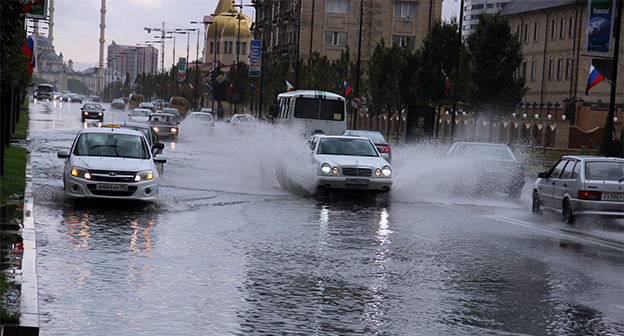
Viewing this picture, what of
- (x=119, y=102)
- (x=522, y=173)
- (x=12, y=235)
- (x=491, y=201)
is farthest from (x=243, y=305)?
(x=119, y=102)

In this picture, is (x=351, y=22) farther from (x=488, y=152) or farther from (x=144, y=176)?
(x=144, y=176)

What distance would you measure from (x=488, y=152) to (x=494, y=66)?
65.1 feet

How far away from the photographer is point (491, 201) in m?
21.2

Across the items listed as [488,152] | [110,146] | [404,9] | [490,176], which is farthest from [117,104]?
[110,146]

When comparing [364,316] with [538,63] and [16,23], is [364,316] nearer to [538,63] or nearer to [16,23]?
[16,23]

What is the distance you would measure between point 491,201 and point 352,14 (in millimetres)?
77775

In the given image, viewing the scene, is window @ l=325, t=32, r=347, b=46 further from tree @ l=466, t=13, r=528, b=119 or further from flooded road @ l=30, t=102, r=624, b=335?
flooded road @ l=30, t=102, r=624, b=335

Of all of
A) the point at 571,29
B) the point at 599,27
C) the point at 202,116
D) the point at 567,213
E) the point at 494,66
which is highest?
the point at 571,29

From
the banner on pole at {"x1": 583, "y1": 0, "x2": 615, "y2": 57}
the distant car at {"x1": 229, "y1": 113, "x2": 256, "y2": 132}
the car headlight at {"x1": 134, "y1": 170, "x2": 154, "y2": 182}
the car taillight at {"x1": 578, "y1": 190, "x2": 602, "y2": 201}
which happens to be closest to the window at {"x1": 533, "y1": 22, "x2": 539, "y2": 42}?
the distant car at {"x1": 229, "y1": 113, "x2": 256, "y2": 132}

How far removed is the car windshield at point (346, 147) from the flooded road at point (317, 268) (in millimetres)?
1768

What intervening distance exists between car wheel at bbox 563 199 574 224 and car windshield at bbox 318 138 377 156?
537 centimetres

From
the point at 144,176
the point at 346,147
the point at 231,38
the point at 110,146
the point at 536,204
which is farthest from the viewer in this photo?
the point at 231,38

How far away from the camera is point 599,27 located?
25.4m

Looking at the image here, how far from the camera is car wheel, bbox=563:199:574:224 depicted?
15895 mm
